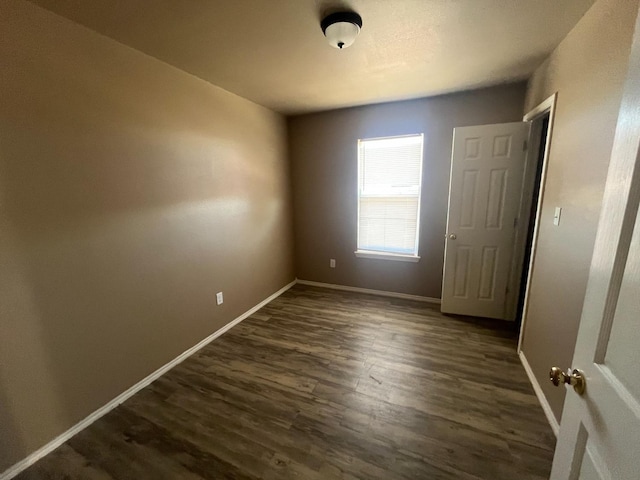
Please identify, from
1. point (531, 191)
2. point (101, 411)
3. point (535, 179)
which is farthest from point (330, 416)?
point (535, 179)

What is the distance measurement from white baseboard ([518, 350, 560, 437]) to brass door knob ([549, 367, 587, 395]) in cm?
104

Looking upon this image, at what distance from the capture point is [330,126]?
344cm

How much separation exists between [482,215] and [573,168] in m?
1.15

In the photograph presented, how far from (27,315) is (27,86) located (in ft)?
3.89

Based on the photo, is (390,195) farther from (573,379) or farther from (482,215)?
(573,379)

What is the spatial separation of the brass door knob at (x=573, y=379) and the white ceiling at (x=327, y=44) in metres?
1.74

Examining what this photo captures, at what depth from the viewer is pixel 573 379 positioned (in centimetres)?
73

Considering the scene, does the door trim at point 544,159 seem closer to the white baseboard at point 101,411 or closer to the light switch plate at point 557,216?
the light switch plate at point 557,216

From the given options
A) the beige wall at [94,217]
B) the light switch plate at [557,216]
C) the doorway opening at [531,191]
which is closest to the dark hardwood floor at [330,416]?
the beige wall at [94,217]

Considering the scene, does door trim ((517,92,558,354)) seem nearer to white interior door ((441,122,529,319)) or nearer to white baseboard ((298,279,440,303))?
white interior door ((441,122,529,319))

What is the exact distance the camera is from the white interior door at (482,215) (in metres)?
2.55

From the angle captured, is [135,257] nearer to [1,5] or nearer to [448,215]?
[1,5]

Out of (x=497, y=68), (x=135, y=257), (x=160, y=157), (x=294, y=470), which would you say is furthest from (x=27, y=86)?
(x=497, y=68)

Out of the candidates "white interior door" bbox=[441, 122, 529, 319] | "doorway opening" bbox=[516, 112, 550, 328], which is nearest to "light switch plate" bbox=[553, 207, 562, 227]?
Answer: "doorway opening" bbox=[516, 112, 550, 328]
